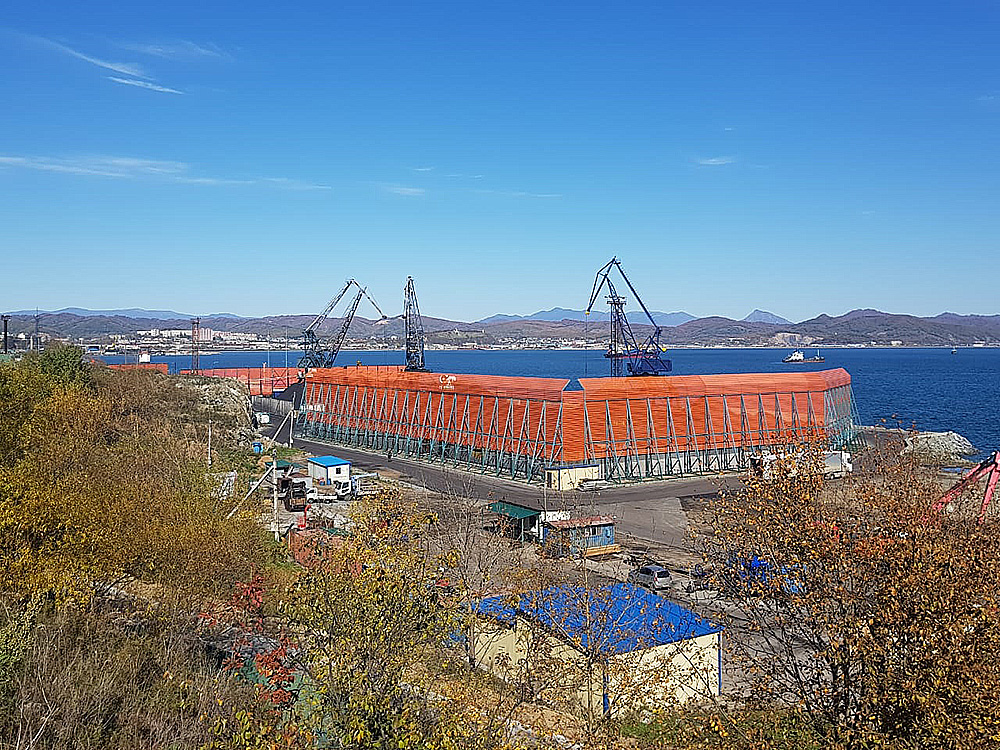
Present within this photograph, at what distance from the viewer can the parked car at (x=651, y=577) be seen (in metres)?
27.0

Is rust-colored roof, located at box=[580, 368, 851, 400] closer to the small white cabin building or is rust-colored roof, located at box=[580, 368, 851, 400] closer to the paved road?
the paved road

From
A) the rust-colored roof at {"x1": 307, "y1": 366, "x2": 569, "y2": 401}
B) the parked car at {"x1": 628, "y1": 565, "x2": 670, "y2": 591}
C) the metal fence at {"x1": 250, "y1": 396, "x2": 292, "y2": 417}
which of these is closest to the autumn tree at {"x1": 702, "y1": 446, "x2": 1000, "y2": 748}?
the parked car at {"x1": 628, "y1": 565, "x2": 670, "y2": 591}

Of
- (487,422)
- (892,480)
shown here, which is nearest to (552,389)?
(487,422)

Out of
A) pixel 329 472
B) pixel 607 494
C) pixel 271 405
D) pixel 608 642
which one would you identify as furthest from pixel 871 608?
pixel 271 405

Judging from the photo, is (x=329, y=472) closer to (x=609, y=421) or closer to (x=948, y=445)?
(x=609, y=421)

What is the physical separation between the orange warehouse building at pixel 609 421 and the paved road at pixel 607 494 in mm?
1796

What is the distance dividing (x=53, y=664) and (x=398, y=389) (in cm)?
4759

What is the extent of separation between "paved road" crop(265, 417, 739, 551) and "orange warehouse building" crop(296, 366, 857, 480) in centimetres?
180

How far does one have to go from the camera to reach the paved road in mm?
37281

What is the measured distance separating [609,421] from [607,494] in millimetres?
6328

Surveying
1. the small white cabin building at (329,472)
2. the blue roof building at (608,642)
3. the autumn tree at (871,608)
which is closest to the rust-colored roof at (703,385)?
the small white cabin building at (329,472)

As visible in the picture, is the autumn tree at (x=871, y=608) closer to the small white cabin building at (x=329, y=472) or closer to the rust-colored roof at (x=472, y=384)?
the small white cabin building at (x=329, y=472)

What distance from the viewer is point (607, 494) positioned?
44531 mm

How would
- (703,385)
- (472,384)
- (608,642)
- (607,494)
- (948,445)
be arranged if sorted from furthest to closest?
1. (948,445)
2. (472,384)
3. (703,385)
4. (607,494)
5. (608,642)
